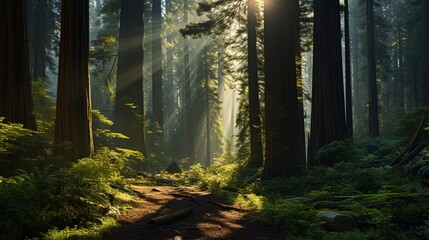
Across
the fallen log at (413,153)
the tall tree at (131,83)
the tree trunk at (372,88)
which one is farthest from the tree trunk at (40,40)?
the tree trunk at (372,88)

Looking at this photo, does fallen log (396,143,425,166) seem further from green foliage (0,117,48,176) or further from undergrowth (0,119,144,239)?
green foliage (0,117,48,176)

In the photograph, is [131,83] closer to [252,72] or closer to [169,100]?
[252,72]

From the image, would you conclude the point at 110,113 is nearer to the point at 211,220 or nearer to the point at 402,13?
the point at 211,220

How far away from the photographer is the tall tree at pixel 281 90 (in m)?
9.80

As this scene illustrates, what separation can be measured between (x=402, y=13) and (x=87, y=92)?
148 feet

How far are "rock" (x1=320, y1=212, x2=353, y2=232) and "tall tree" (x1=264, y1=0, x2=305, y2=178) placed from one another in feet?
13.7

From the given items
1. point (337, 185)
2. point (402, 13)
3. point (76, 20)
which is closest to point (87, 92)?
point (76, 20)

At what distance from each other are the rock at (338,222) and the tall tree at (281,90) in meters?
4.17

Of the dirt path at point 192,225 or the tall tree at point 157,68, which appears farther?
the tall tree at point 157,68

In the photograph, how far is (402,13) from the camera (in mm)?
43719

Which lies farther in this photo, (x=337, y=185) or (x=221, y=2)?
(x=221, y=2)

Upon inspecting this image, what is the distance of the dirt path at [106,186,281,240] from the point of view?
17.1 feet

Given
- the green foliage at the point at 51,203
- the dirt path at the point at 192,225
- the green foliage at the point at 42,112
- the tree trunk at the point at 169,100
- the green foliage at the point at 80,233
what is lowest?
the dirt path at the point at 192,225

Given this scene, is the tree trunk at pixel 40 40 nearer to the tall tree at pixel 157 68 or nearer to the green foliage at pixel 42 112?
the tall tree at pixel 157 68
